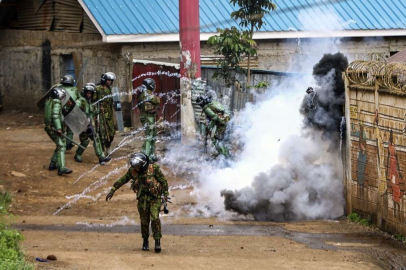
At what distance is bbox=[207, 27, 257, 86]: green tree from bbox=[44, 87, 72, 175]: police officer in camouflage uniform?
14.5 feet

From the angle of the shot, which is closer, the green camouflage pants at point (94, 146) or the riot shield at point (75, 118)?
the riot shield at point (75, 118)

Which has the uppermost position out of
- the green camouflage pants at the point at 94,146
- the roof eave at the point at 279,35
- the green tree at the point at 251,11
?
the green tree at the point at 251,11

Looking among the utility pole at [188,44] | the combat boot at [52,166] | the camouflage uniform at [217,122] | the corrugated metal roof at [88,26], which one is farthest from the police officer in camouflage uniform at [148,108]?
the corrugated metal roof at [88,26]

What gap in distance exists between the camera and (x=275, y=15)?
2127 cm

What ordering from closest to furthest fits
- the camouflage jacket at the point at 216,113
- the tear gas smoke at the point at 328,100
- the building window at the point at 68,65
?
the tear gas smoke at the point at 328,100 → the camouflage jacket at the point at 216,113 → the building window at the point at 68,65

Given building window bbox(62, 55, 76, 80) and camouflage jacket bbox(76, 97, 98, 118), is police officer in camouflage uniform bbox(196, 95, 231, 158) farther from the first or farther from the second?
building window bbox(62, 55, 76, 80)

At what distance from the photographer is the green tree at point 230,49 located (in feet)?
59.9

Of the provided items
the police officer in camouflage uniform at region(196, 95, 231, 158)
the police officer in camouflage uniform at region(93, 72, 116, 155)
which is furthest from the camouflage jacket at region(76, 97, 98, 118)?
the police officer in camouflage uniform at region(196, 95, 231, 158)

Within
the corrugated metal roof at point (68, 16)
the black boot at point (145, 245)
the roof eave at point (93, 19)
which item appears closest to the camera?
the black boot at point (145, 245)

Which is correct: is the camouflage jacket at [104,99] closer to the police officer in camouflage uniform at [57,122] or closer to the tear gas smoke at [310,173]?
the police officer in camouflage uniform at [57,122]

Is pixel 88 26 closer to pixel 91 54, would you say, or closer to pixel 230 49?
pixel 91 54

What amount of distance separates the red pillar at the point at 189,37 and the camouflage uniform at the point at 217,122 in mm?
2511

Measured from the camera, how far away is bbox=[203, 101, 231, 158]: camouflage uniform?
15.5 meters

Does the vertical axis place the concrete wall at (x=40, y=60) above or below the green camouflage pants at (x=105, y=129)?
above
